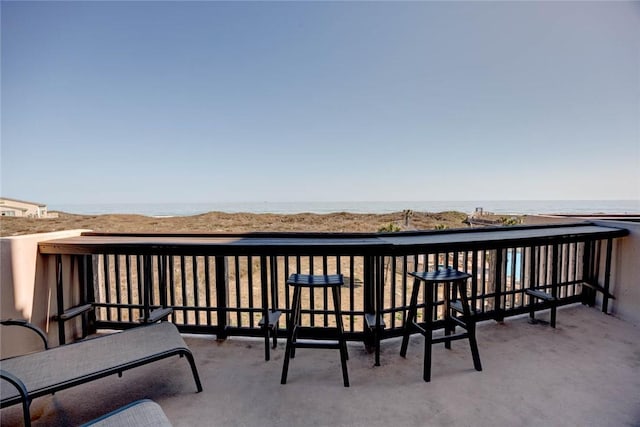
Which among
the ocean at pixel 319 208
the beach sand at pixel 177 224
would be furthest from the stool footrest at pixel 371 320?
the ocean at pixel 319 208

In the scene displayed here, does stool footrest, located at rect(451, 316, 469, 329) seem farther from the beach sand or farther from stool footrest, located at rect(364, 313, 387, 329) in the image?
the beach sand

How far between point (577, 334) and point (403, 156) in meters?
18.4

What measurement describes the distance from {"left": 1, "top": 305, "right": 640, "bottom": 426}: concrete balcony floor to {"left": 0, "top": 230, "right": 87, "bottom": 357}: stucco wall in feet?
2.22

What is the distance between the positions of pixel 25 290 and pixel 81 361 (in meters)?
1.21

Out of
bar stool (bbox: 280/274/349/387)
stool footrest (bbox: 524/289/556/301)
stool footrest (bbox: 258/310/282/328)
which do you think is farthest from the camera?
stool footrest (bbox: 524/289/556/301)

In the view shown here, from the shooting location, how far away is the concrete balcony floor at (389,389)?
5.58 feet

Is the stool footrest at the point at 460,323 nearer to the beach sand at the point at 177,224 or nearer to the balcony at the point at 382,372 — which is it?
the balcony at the point at 382,372

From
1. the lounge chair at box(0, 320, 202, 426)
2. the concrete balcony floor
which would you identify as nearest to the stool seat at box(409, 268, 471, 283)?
the concrete balcony floor

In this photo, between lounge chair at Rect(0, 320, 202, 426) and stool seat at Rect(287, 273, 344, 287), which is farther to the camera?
stool seat at Rect(287, 273, 344, 287)

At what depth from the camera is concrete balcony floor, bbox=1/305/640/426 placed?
1.70 metres

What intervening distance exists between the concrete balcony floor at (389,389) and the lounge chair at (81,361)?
1.12ft

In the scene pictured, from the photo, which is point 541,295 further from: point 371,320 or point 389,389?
point 389,389

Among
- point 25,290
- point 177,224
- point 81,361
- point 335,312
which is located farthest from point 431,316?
point 177,224

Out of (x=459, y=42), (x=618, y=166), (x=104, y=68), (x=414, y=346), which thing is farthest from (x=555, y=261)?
(x=618, y=166)
